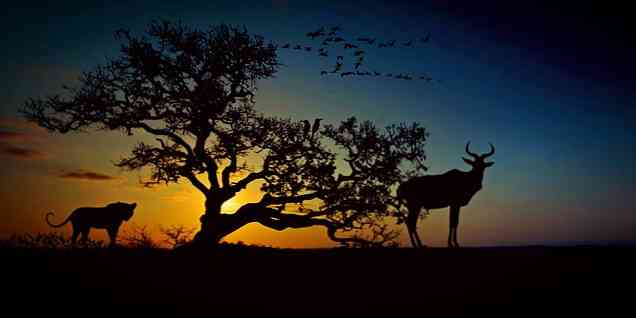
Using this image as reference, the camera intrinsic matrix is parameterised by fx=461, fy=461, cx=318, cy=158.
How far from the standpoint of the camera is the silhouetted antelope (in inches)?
714

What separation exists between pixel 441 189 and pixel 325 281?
32.0 feet

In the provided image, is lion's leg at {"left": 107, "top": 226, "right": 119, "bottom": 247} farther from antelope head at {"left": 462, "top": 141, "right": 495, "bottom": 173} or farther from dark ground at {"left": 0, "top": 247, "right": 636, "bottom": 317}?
antelope head at {"left": 462, "top": 141, "right": 495, "bottom": 173}

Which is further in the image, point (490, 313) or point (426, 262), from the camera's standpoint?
A: point (426, 262)

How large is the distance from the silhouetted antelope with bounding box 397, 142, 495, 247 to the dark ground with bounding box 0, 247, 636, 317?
4.39 metres

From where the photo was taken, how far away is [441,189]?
60.6ft

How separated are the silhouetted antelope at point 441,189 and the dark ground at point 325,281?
14.4 feet

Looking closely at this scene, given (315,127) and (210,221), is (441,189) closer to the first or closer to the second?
(315,127)

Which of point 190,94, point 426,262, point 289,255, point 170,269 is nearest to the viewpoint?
point 170,269

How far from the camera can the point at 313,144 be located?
680 inches

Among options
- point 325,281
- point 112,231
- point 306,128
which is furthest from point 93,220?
point 325,281

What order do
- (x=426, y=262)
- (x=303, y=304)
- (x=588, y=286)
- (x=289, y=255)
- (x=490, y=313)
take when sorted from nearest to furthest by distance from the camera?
(x=490, y=313) < (x=303, y=304) < (x=588, y=286) < (x=426, y=262) < (x=289, y=255)

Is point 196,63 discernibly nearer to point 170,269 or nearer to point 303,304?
point 170,269

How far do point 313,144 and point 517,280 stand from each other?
9.05 m

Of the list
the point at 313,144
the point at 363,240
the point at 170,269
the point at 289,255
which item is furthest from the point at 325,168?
the point at 170,269
